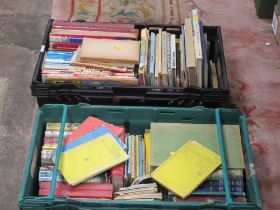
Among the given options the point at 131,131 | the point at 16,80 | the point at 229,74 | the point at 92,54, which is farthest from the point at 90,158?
the point at 229,74

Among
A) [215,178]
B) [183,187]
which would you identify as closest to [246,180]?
[215,178]

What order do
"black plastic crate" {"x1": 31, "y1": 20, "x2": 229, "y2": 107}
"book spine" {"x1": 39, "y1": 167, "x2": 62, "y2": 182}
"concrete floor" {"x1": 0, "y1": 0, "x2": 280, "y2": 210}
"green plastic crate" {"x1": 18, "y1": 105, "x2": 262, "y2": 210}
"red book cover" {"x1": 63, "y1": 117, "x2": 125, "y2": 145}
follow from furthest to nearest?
"concrete floor" {"x1": 0, "y1": 0, "x2": 280, "y2": 210}, "black plastic crate" {"x1": 31, "y1": 20, "x2": 229, "y2": 107}, "red book cover" {"x1": 63, "y1": 117, "x2": 125, "y2": 145}, "book spine" {"x1": 39, "y1": 167, "x2": 62, "y2": 182}, "green plastic crate" {"x1": 18, "y1": 105, "x2": 262, "y2": 210}

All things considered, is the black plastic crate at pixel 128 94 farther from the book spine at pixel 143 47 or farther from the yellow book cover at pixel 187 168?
the yellow book cover at pixel 187 168

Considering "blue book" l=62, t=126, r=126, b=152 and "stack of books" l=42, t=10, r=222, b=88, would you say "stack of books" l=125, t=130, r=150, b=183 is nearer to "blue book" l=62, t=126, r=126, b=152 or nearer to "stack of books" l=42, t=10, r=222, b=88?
"blue book" l=62, t=126, r=126, b=152

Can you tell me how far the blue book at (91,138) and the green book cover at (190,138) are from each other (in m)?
0.16

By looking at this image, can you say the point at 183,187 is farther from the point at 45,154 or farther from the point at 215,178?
the point at 45,154

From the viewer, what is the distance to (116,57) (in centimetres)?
223

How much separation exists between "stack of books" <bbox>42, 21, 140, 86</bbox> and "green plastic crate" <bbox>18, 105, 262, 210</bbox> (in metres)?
0.16

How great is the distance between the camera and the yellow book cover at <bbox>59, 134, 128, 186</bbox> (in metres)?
1.82

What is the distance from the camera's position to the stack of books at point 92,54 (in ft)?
7.11

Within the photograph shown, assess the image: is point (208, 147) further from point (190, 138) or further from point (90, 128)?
point (90, 128)

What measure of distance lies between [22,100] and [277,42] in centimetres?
165

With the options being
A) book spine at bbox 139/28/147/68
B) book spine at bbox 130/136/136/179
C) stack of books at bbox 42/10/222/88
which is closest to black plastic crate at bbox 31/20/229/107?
stack of books at bbox 42/10/222/88

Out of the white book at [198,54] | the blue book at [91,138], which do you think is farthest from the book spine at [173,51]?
the blue book at [91,138]
